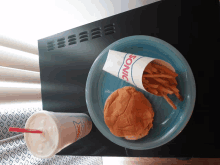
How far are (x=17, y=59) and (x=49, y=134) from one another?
1.53ft

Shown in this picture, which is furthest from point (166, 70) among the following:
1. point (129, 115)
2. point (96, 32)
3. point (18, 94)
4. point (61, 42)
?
point (18, 94)

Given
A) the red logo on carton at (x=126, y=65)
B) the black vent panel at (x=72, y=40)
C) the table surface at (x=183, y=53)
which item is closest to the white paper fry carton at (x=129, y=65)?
the red logo on carton at (x=126, y=65)

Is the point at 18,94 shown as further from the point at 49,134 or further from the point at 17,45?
the point at 49,134

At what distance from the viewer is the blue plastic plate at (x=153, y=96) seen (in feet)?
1.40

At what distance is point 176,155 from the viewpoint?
17.9 inches

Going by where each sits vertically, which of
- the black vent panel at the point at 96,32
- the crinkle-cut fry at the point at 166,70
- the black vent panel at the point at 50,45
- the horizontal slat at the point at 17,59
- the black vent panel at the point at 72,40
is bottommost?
the horizontal slat at the point at 17,59

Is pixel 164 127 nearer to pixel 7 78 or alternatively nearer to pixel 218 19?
pixel 218 19

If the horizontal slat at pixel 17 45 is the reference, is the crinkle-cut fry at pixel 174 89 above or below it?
below

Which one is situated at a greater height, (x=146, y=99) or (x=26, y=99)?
(x=146, y=99)

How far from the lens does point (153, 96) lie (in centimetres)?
49

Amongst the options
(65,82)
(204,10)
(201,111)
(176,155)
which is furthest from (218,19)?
(65,82)

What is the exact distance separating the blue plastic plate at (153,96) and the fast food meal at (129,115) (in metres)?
0.03

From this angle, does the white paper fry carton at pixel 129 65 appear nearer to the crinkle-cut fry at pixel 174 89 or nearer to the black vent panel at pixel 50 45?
the crinkle-cut fry at pixel 174 89

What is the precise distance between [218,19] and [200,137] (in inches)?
14.6
